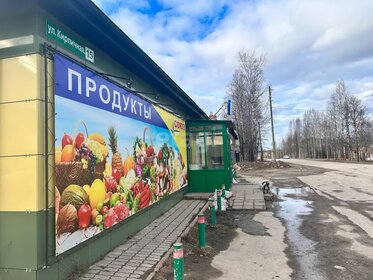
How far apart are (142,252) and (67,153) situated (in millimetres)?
2435

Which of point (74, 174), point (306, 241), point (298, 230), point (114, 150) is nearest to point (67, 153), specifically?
point (74, 174)

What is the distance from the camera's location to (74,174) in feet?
16.0

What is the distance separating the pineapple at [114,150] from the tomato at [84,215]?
1.21m

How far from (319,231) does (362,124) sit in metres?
54.0

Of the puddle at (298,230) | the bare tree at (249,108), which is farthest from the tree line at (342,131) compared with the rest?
the puddle at (298,230)

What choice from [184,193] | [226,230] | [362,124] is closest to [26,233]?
[226,230]

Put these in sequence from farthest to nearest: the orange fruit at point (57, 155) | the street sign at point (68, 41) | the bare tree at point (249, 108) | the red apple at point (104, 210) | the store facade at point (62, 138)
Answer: the bare tree at point (249, 108) < the red apple at point (104, 210) < the street sign at point (68, 41) < the orange fruit at point (57, 155) < the store facade at point (62, 138)

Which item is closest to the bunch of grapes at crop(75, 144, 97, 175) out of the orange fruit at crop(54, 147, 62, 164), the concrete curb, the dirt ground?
the orange fruit at crop(54, 147, 62, 164)

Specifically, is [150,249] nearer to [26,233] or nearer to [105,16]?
[26,233]

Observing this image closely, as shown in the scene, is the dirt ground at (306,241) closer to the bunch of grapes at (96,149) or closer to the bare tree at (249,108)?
the bunch of grapes at (96,149)

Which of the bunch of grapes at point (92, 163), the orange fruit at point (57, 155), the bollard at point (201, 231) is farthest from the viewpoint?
the bollard at point (201, 231)

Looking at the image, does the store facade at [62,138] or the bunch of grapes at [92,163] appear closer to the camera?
the store facade at [62,138]

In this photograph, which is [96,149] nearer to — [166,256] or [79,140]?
[79,140]

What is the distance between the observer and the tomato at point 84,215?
5.02 m
